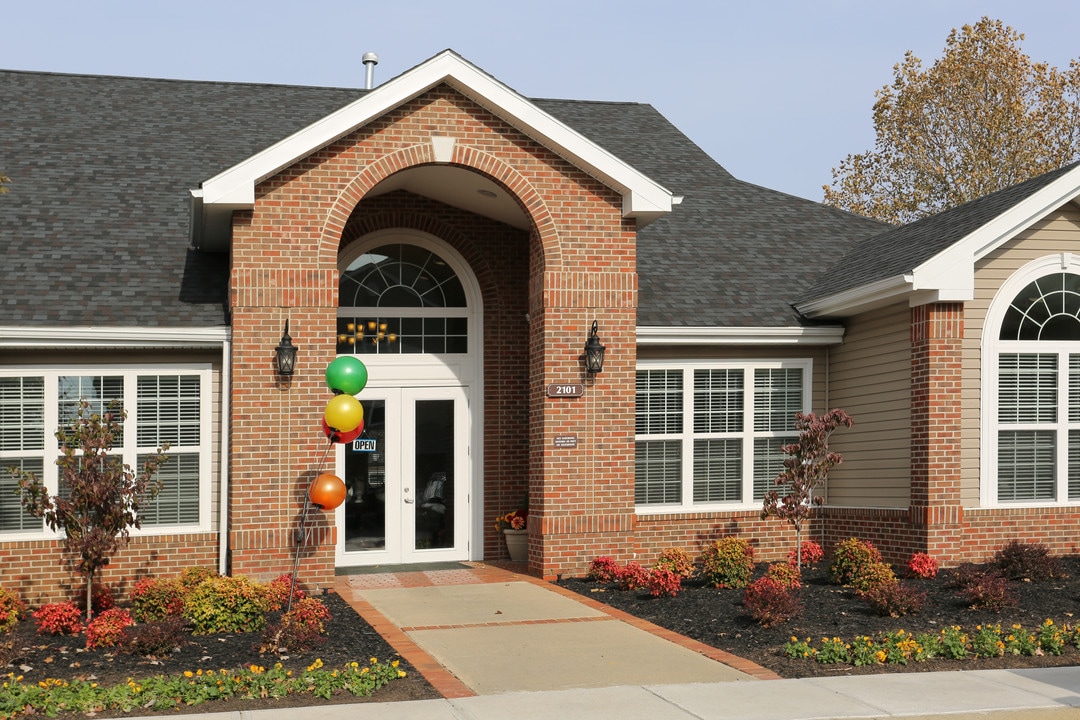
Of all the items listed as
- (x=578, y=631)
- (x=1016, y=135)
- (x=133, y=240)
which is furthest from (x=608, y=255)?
(x=1016, y=135)

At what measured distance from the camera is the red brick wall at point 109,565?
1272 cm

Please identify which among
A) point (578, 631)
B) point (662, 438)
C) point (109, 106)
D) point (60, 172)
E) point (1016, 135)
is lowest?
point (578, 631)

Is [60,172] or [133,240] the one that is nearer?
[133,240]

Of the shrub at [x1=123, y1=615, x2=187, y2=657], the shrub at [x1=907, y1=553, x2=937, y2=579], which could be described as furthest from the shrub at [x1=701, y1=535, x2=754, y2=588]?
the shrub at [x1=123, y1=615, x2=187, y2=657]

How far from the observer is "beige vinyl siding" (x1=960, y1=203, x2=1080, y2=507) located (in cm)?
1396

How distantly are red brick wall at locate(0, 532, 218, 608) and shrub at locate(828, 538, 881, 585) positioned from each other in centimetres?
690

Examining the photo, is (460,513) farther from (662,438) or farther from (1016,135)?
(1016,135)

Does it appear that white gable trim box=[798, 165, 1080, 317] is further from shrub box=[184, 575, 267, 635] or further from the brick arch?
shrub box=[184, 575, 267, 635]

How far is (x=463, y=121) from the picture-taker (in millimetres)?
13547

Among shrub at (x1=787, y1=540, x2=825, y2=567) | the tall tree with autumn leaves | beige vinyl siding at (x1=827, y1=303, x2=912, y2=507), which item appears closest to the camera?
beige vinyl siding at (x1=827, y1=303, x2=912, y2=507)

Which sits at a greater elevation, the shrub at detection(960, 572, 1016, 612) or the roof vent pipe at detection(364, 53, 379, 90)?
the roof vent pipe at detection(364, 53, 379, 90)

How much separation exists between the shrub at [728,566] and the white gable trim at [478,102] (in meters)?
3.94

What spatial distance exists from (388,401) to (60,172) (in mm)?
5541

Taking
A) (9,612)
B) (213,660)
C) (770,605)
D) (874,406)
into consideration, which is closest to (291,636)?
(213,660)
